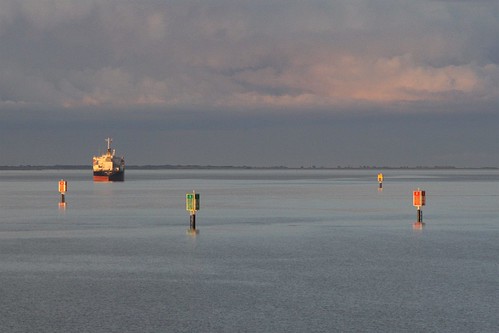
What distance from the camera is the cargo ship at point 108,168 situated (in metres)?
123

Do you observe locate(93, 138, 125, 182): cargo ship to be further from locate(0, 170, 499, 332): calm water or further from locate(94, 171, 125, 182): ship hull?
locate(0, 170, 499, 332): calm water

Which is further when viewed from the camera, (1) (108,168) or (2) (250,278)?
(1) (108,168)

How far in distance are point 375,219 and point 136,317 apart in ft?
77.9

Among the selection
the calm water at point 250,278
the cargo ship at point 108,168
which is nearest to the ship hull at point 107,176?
the cargo ship at point 108,168

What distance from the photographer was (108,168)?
125m

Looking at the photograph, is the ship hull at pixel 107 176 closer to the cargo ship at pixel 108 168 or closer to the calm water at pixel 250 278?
the cargo ship at pixel 108 168

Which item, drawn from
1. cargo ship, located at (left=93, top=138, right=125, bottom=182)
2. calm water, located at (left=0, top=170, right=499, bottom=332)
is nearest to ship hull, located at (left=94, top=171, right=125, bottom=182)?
cargo ship, located at (left=93, top=138, right=125, bottom=182)

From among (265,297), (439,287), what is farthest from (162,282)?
(439,287)

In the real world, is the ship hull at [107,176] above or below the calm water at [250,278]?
above

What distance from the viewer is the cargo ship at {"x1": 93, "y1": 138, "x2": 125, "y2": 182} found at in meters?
123

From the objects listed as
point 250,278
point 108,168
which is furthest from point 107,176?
point 250,278

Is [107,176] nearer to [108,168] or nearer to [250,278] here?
[108,168]

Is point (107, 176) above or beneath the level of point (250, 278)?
above

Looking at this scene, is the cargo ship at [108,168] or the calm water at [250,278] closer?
the calm water at [250,278]
